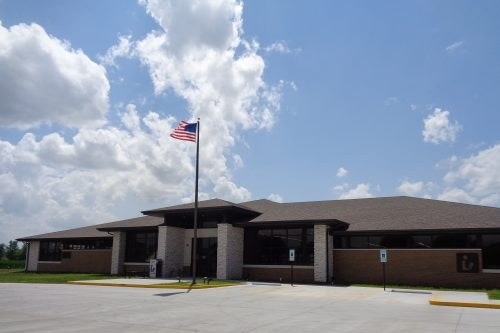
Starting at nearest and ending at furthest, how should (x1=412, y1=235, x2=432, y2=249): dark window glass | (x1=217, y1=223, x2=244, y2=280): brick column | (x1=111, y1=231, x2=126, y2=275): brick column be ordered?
(x1=412, y1=235, x2=432, y2=249): dark window glass
(x1=217, y1=223, x2=244, y2=280): brick column
(x1=111, y1=231, x2=126, y2=275): brick column

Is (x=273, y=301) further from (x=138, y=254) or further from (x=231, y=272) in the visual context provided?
(x=138, y=254)

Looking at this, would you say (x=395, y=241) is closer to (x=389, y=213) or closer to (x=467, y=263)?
(x=389, y=213)

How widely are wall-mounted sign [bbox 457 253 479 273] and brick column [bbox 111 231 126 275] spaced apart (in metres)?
A: 25.2

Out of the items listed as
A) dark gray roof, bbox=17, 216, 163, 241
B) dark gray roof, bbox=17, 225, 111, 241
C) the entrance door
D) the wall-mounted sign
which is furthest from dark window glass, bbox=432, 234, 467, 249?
dark gray roof, bbox=17, 225, 111, 241

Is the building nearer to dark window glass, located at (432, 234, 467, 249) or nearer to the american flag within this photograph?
dark window glass, located at (432, 234, 467, 249)

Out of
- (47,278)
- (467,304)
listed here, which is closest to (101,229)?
(47,278)

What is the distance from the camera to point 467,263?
1105 inches

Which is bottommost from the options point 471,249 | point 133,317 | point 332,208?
point 133,317

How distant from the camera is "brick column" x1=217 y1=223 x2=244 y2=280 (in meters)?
33.5

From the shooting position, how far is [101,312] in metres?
15.1

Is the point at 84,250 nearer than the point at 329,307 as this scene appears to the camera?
No

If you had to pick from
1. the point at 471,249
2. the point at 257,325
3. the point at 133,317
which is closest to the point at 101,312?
the point at 133,317

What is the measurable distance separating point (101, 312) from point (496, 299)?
1530 centimetres

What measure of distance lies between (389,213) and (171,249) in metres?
15.6
